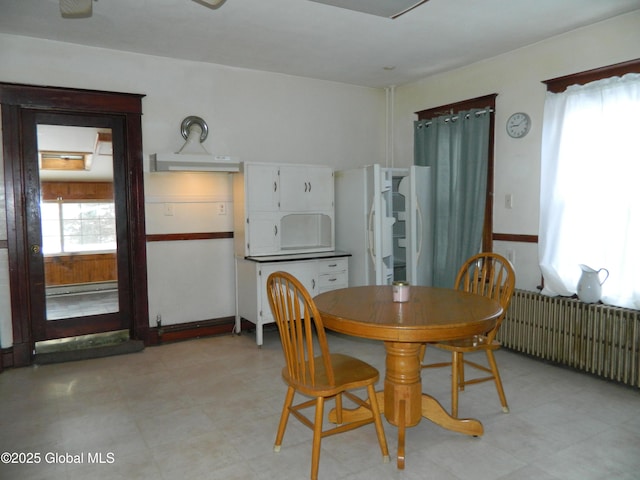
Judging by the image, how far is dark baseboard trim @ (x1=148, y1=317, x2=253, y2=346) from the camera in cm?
436

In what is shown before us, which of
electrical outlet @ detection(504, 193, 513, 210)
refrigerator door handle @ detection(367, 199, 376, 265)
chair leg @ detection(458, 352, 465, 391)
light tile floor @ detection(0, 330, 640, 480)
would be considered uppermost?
electrical outlet @ detection(504, 193, 513, 210)

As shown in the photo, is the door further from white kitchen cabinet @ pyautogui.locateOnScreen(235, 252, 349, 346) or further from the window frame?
the window frame

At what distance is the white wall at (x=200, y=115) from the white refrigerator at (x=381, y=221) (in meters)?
0.79

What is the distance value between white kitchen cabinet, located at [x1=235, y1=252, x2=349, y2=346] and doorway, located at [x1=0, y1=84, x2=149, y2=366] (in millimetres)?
887

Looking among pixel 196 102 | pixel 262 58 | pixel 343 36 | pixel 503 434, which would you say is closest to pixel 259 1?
pixel 343 36

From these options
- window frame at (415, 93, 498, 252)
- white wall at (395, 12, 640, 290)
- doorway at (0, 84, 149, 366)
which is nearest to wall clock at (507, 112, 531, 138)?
white wall at (395, 12, 640, 290)

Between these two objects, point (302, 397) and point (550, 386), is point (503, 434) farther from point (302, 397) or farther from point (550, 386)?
point (302, 397)

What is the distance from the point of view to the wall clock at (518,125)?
404 centimetres

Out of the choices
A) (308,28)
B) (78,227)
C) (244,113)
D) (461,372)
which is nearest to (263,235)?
(244,113)

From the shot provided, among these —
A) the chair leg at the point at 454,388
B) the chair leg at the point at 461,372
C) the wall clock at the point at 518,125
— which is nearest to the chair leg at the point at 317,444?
the chair leg at the point at 454,388

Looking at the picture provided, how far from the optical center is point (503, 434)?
2.60 metres

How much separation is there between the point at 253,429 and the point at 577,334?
96.3 inches

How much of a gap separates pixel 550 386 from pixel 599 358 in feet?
1.37

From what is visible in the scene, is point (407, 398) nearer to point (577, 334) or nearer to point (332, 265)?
point (577, 334)
